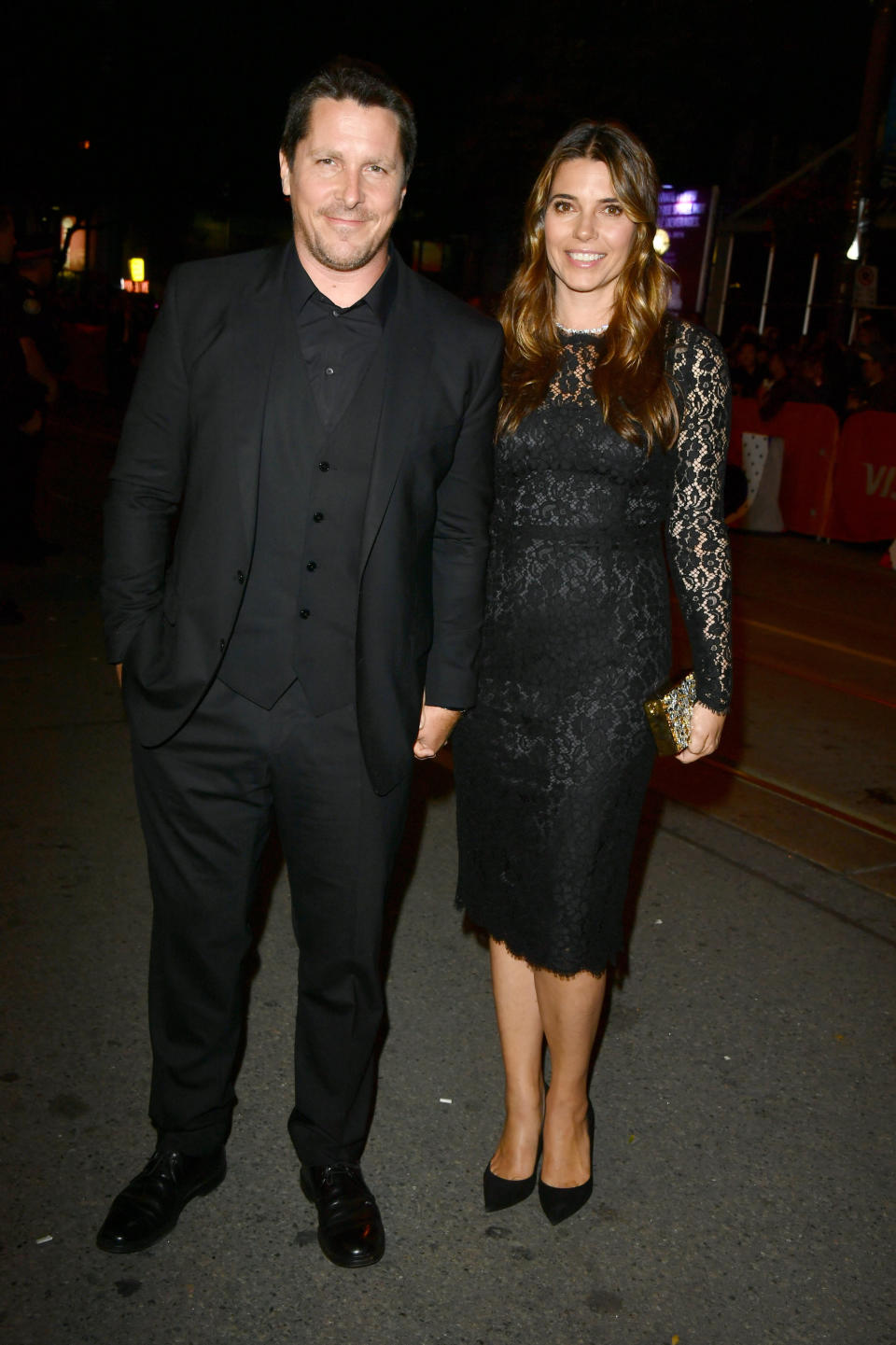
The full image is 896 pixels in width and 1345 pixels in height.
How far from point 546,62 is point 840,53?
5.07 metres

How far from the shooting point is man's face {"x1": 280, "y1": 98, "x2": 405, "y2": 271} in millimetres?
2307

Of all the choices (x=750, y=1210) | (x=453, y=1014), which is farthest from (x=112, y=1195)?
(x=750, y=1210)

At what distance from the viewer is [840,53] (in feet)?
69.7

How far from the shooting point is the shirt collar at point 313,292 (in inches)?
95.1

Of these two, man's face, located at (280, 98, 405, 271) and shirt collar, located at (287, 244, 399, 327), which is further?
shirt collar, located at (287, 244, 399, 327)

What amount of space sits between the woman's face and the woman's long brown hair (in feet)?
0.06

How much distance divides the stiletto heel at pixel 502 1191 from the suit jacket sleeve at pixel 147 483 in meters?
1.44

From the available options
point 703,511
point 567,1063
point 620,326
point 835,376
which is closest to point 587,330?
point 620,326

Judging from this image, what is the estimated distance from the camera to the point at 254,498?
2330mm

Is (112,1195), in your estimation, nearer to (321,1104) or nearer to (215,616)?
(321,1104)

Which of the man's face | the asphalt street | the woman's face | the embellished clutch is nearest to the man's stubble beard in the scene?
the man's face

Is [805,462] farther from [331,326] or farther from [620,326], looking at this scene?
[331,326]

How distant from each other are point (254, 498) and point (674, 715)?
1.01 meters

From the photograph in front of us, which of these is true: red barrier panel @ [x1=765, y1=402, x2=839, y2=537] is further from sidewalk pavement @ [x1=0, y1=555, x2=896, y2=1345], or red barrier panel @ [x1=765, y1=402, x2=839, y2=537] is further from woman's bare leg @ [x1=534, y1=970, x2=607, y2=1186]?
woman's bare leg @ [x1=534, y1=970, x2=607, y2=1186]
